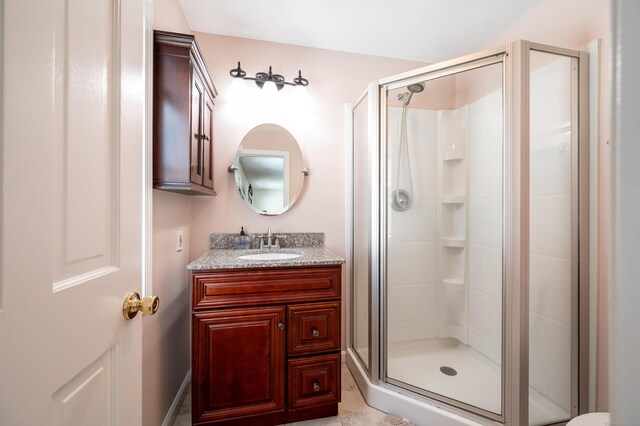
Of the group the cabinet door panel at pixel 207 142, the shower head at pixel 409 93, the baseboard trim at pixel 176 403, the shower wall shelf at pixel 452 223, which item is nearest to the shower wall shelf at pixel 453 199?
the shower wall shelf at pixel 452 223

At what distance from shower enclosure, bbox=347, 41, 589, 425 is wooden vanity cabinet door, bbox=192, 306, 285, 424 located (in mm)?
594

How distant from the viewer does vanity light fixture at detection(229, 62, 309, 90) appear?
1754 mm

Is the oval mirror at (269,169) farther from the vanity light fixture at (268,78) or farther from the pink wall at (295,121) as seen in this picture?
the vanity light fixture at (268,78)

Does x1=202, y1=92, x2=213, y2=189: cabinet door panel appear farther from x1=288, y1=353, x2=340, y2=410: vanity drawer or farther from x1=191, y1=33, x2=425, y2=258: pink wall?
x1=288, y1=353, x2=340, y2=410: vanity drawer

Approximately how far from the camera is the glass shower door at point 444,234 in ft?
5.11

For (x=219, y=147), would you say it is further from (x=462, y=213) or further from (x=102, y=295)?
(x=462, y=213)

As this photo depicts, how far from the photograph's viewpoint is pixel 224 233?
1814mm

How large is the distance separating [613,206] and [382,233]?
50.2 inches

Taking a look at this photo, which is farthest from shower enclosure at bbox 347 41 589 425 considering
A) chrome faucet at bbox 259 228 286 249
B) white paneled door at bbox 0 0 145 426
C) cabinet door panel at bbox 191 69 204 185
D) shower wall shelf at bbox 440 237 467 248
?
white paneled door at bbox 0 0 145 426

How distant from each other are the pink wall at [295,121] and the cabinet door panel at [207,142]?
0.41 ft

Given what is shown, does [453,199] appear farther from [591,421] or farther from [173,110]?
[173,110]

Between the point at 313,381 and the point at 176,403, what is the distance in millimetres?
821

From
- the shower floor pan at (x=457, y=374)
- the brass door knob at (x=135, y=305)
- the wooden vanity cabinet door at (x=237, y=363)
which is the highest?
the brass door knob at (x=135, y=305)

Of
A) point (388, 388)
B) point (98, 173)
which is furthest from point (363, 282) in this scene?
point (98, 173)
